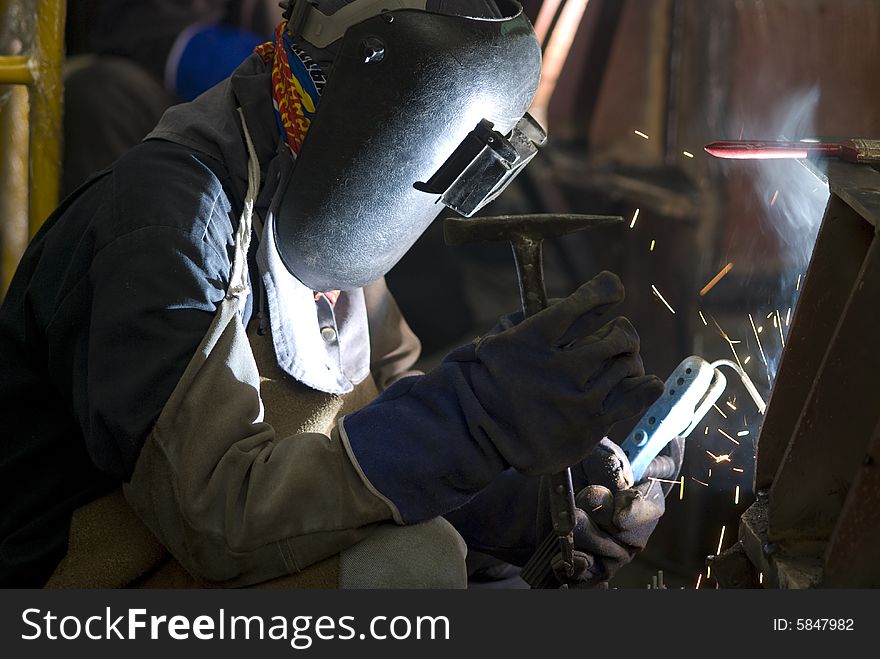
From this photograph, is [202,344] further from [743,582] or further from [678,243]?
[678,243]

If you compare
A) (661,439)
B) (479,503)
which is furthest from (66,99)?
(661,439)

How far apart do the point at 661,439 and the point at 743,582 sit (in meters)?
0.33

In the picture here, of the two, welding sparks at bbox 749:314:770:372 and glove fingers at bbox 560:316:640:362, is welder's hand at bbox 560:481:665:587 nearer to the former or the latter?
glove fingers at bbox 560:316:640:362

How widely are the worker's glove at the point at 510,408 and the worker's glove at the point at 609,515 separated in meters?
0.33

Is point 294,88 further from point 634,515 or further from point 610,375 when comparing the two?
point 634,515

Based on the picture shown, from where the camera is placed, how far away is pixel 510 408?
52.4 inches

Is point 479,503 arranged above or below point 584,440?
below

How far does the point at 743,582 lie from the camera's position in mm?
1498

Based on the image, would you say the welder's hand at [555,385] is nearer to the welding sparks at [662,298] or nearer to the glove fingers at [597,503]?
the glove fingers at [597,503]

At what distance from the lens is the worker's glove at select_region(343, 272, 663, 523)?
4.37ft

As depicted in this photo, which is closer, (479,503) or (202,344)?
(202,344)

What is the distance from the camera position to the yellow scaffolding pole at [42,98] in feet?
7.62

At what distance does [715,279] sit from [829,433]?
1.63 meters

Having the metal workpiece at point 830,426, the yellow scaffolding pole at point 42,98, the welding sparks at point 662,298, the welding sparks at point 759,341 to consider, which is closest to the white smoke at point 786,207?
the welding sparks at point 759,341
